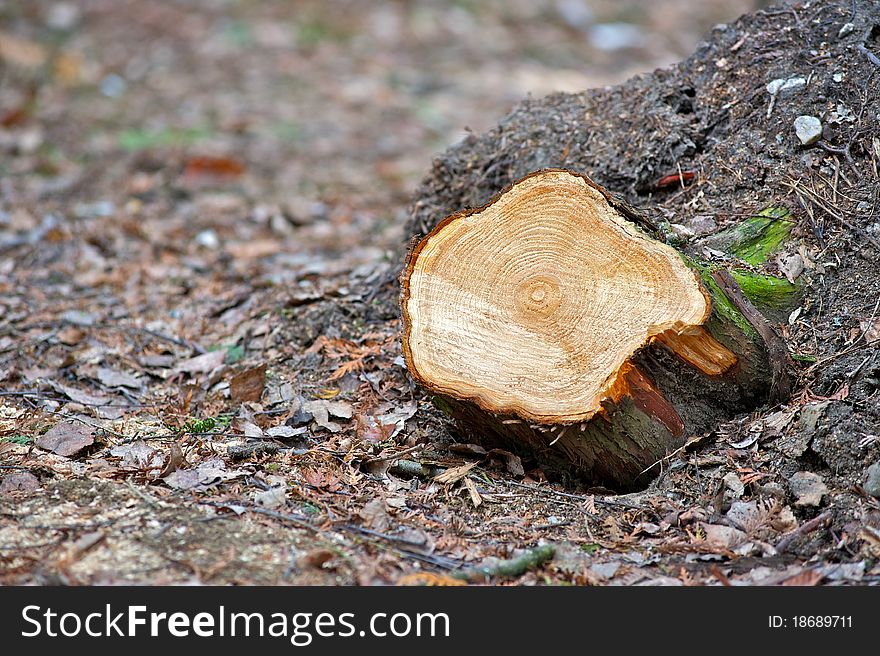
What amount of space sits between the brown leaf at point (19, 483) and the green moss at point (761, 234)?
2.81 meters

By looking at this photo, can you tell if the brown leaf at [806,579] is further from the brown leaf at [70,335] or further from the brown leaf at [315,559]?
the brown leaf at [70,335]

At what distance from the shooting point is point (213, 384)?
4.04 meters

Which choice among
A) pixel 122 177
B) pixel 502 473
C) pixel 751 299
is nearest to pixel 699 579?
pixel 502 473

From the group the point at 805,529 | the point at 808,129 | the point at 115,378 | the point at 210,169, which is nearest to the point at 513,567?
the point at 805,529

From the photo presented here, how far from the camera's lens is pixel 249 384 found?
3.88m

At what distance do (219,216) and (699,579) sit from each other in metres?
4.92

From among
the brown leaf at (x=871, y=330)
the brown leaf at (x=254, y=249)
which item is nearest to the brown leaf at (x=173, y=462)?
the brown leaf at (x=871, y=330)

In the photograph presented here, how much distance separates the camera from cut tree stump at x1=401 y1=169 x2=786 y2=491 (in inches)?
116

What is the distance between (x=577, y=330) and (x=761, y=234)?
1.03 m

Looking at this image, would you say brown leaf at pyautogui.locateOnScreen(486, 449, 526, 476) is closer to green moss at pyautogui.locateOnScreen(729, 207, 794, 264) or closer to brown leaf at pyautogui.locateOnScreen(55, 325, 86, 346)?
green moss at pyautogui.locateOnScreen(729, 207, 794, 264)

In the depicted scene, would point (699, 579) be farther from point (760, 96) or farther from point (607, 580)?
point (760, 96)

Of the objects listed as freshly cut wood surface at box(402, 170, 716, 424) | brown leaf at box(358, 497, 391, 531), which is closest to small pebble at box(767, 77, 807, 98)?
freshly cut wood surface at box(402, 170, 716, 424)

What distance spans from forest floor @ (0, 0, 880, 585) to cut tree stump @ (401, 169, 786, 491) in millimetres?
209

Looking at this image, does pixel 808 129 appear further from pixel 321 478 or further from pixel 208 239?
pixel 208 239
